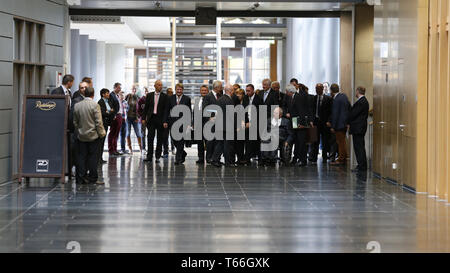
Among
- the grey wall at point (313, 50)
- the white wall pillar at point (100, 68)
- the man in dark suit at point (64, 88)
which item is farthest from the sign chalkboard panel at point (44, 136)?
the white wall pillar at point (100, 68)

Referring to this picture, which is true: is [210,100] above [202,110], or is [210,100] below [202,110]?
above

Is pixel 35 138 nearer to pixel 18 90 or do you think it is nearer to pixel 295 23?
pixel 18 90

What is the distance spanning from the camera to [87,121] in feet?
37.2

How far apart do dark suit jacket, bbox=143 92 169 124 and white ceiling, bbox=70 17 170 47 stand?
23.8 ft

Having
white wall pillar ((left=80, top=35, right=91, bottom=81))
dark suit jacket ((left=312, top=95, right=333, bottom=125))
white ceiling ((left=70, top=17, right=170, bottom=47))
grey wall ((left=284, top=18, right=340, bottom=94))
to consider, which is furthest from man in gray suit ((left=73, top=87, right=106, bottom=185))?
white wall pillar ((left=80, top=35, right=91, bottom=81))

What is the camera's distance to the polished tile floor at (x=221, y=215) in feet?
22.4

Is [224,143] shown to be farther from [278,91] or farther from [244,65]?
[244,65]

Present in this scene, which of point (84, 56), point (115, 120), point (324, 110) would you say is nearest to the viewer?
point (324, 110)

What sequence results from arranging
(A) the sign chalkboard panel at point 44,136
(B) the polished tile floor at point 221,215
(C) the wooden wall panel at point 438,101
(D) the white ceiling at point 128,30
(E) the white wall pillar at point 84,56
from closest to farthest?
(B) the polished tile floor at point 221,215 < (C) the wooden wall panel at point 438,101 < (A) the sign chalkboard panel at point 44,136 < (D) the white ceiling at point 128,30 < (E) the white wall pillar at point 84,56

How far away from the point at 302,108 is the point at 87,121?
5.36 metres

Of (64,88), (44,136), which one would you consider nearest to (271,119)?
(64,88)

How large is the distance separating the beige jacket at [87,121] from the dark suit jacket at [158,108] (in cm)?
454

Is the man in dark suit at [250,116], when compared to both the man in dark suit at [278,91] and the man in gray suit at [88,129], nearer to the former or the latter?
the man in dark suit at [278,91]
